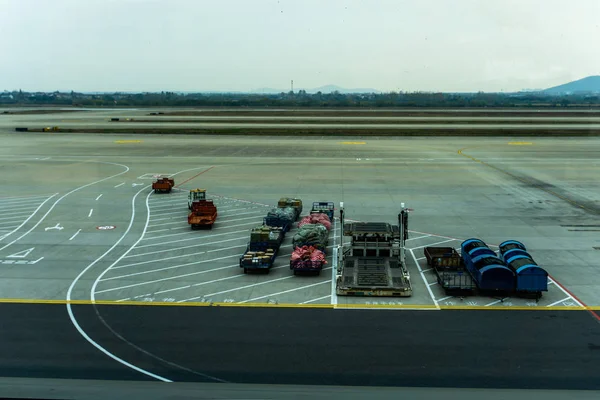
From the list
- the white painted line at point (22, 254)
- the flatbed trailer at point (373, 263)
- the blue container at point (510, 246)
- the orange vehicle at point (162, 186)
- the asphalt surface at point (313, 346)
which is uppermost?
the orange vehicle at point (162, 186)

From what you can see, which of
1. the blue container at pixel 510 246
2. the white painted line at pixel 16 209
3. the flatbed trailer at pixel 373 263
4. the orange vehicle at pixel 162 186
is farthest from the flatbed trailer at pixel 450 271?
the white painted line at pixel 16 209

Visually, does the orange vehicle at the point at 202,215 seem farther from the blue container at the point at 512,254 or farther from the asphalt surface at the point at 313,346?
the blue container at the point at 512,254

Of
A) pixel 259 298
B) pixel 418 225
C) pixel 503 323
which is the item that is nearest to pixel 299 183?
pixel 418 225

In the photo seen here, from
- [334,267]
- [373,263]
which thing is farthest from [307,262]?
[373,263]

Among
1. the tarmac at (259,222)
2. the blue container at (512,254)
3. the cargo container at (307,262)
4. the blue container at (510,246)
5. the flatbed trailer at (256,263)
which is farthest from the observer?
the blue container at (510,246)

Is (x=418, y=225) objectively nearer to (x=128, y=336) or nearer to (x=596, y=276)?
(x=596, y=276)

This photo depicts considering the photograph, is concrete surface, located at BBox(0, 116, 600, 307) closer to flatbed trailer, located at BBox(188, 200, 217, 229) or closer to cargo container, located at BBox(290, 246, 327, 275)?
cargo container, located at BBox(290, 246, 327, 275)

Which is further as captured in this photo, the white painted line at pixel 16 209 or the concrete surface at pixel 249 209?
the white painted line at pixel 16 209

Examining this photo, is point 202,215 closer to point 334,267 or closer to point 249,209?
point 249,209
